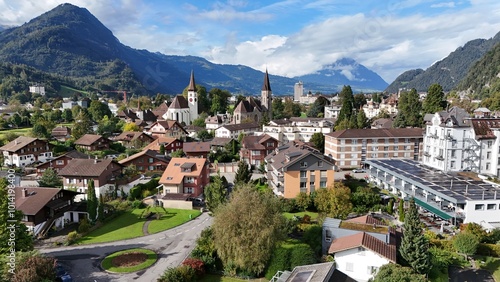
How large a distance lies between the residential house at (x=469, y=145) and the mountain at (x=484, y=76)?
4168 inches

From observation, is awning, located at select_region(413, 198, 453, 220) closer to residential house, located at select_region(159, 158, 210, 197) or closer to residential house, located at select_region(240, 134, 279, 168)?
residential house, located at select_region(159, 158, 210, 197)

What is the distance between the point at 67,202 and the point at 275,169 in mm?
24688

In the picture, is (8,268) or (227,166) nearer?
(8,268)

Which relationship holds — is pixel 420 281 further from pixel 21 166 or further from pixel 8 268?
pixel 21 166

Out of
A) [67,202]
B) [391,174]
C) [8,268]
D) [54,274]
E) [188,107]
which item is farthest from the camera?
[188,107]

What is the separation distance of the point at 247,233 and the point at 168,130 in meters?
62.8

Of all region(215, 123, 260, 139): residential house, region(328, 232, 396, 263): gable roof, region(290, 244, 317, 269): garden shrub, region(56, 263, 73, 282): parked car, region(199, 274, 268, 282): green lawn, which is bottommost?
region(199, 274, 268, 282): green lawn

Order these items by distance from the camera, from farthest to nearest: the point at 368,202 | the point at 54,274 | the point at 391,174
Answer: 1. the point at 391,174
2. the point at 368,202
3. the point at 54,274

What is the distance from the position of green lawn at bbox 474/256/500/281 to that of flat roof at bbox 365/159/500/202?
7.27 meters

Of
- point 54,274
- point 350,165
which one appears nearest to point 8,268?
point 54,274

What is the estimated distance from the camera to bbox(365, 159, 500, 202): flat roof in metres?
39.5

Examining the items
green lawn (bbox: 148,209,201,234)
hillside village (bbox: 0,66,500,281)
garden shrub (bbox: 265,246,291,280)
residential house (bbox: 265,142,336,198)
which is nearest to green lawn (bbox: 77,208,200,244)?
green lawn (bbox: 148,209,201,234)

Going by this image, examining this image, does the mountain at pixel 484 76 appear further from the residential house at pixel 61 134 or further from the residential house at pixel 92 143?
the residential house at pixel 61 134

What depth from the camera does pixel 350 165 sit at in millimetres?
63406
